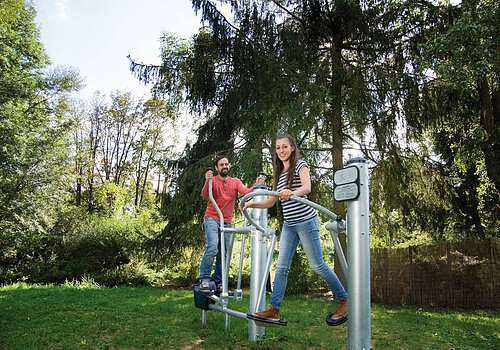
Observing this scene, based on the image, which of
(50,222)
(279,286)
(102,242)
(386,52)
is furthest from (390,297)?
(50,222)

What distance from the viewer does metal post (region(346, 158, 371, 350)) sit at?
189cm

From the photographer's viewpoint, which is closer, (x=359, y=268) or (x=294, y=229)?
(x=359, y=268)

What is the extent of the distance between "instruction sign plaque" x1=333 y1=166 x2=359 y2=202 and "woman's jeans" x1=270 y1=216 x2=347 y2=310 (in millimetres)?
655

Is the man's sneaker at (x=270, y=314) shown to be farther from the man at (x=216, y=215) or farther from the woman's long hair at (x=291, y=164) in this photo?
the man at (x=216, y=215)

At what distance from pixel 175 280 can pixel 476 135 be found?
27.6 feet

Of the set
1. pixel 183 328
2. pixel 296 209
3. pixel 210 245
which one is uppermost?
pixel 296 209

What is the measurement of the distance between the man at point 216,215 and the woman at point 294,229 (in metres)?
1.34

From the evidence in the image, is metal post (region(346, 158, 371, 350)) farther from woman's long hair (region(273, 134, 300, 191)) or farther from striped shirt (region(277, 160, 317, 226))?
woman's long hair (region(273, 134, 300, 191))

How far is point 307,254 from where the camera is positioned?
104 inches

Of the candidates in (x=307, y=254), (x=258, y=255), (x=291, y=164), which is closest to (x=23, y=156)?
(x=258, y=255)

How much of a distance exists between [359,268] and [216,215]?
2573 millimetres

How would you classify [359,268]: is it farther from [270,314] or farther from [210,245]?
[210,245]

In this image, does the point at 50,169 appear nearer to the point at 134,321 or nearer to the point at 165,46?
the point at 165,46

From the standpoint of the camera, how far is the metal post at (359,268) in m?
1.89
